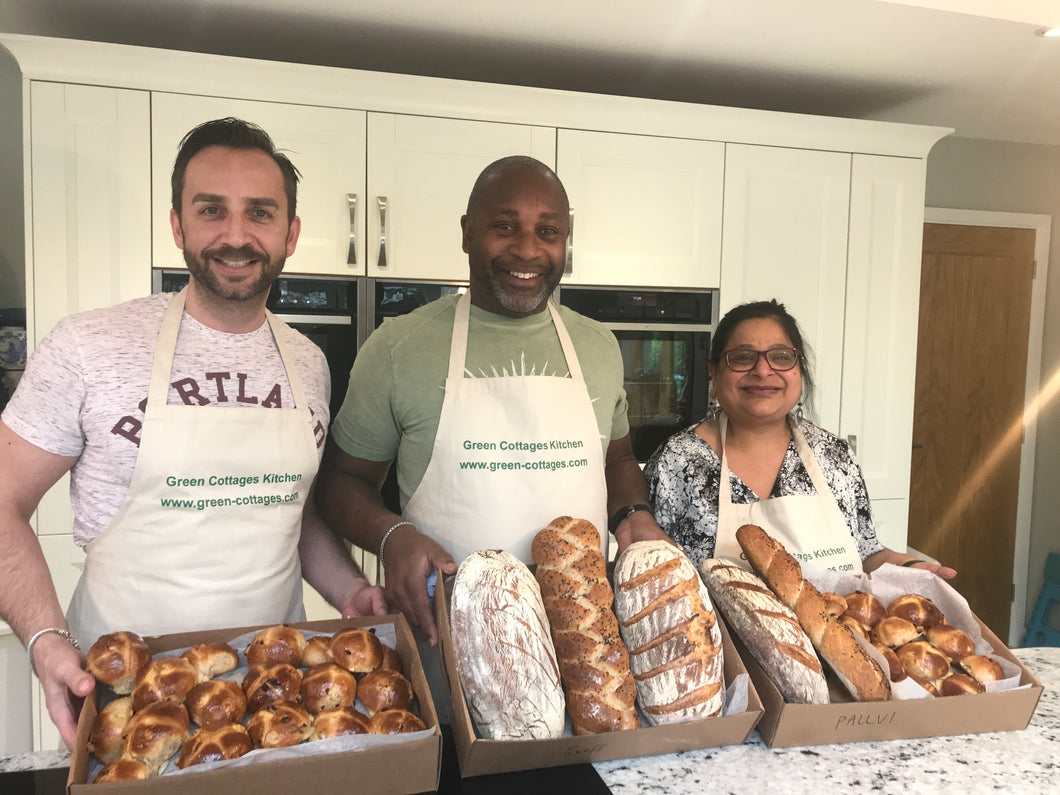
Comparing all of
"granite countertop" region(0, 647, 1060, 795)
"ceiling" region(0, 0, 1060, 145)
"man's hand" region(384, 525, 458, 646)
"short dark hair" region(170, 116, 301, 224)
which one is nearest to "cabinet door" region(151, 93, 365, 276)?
"ceiling" region(0, 0, 1060, 145)

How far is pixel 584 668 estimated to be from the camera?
87 centimetres

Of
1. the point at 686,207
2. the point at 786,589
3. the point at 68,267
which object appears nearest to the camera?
the point at 786,589

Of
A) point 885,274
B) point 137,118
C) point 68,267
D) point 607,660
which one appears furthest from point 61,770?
point 885,274

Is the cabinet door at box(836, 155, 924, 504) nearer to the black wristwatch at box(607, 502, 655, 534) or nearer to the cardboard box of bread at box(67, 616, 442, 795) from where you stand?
the black wristwatch at box(607, 502, 655, 534)

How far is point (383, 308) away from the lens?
7.84 ft

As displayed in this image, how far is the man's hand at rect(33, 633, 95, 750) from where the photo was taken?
0.83 metres

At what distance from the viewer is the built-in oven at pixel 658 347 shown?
8.61ft

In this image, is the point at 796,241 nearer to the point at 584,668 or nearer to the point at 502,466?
the point at 502,466

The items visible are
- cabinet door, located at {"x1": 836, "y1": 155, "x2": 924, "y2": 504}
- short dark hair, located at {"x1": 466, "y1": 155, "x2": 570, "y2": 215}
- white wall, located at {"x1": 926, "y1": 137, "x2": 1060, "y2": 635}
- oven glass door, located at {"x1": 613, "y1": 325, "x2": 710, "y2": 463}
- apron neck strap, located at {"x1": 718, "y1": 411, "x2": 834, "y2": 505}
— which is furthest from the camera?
white wall, located at {"x1": 926, "y1": 137, "x2": 1060, "y2": 635}

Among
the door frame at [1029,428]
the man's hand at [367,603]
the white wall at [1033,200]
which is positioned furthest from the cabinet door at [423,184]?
the door frame at [1029,428]

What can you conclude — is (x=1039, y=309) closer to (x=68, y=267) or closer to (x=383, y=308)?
(x=383, y=308)

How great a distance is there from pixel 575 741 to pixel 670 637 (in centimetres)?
17

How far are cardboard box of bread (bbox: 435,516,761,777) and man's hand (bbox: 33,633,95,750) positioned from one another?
0.41 m

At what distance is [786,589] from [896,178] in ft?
7.91
